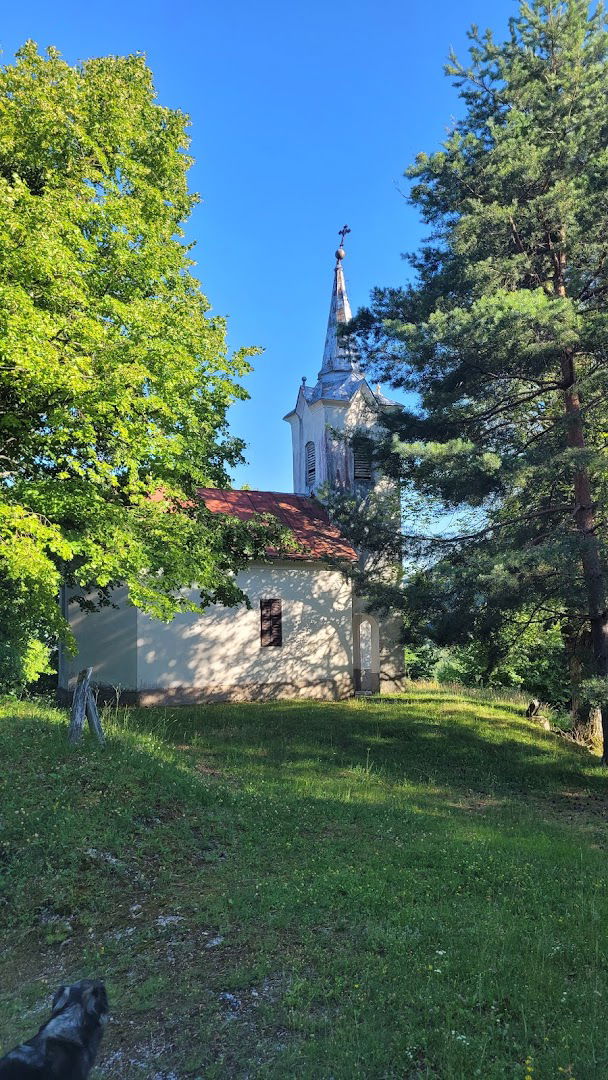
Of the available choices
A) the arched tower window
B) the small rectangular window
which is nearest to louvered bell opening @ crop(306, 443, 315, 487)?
the arched tower window

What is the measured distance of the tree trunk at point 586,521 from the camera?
11.3 m

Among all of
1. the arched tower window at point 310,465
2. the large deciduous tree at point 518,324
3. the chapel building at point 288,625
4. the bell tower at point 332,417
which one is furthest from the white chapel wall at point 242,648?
the large deciduous tree at point 518,324

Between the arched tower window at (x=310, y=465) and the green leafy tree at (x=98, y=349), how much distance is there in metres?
12.0

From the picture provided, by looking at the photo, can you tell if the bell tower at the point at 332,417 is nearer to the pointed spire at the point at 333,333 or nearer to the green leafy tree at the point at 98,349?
the pointed spire at the point at 333,333

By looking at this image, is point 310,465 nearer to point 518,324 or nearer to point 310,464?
point 310,464

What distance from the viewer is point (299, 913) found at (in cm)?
544

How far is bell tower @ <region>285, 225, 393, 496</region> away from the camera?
22906 mm

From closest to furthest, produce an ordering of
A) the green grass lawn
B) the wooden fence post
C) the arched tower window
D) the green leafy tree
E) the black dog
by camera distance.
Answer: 1. the black dog
2. the green grass lawn
3. the green leafy tree
4. the wooden fence post
5. the arched tower window

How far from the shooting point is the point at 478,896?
5.81m

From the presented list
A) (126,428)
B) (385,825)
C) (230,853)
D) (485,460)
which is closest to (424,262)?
(485,460)

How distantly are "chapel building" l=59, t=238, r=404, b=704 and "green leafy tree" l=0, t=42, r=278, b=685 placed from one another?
4847 millimetres

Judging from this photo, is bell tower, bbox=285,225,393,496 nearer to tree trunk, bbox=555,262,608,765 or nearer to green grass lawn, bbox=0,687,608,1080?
tree trunk, bbox=555,262,608,765

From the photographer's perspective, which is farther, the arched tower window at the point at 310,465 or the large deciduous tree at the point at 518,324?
the arched tower window at the point at 310,465

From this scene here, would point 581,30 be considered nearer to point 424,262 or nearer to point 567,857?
point 424,262
